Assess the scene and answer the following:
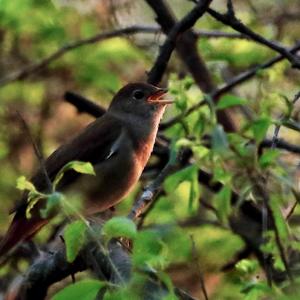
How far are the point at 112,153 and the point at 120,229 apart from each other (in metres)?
2.92

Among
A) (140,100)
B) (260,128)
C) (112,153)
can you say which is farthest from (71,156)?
(260,128)

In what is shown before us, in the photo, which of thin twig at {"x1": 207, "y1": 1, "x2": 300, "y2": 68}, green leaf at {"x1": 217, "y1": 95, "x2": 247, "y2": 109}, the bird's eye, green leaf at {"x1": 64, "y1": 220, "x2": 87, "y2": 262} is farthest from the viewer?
the bird's eye

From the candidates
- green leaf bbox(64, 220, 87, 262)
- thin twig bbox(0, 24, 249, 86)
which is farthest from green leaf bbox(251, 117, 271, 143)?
thin twig bbox(0, 24, 249, 86)

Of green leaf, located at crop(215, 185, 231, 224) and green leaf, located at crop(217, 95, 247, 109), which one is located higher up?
green leaf, located at crop(217, 95, 247, 109)

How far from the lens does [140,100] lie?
7340 millimetres

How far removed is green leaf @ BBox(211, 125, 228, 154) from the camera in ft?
12.8

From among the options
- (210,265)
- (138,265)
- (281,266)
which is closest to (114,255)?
(138,265)

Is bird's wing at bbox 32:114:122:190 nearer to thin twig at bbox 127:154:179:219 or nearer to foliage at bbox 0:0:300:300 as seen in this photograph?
foliage at bbox 0:0:300:300

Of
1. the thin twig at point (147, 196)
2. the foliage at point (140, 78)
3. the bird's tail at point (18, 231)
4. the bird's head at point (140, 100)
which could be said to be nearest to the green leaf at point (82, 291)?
the thin twig at point (147, 196)

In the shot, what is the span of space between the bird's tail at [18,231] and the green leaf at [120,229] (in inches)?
105

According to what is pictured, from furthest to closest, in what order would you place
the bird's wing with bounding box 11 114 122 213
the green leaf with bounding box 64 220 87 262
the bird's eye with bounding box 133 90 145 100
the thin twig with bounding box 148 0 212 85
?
1. the bird's eye with bounding box 133 90 145 100
2. the bird's wing with bounding box 11 114 122 213
3. the thin twig with bounding box 148 0 212 85
4. the green leaf with bounding box 64 220 87 262

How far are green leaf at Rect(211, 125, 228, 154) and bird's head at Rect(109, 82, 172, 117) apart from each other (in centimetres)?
309

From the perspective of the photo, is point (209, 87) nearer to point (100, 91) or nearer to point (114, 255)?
point (100, 91)

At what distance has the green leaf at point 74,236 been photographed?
13.4ft
